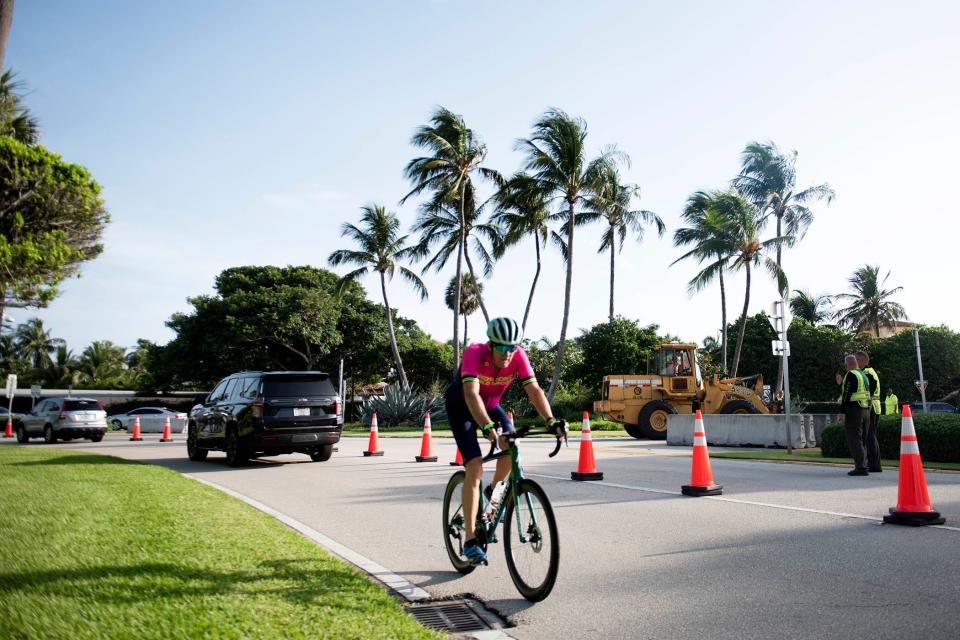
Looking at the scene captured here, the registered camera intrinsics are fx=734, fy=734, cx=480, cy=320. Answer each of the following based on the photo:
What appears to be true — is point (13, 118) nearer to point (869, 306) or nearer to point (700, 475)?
point (700, 475)

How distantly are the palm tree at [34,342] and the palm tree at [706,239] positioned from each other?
227ft

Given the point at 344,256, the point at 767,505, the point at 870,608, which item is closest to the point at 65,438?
the point at 344,256

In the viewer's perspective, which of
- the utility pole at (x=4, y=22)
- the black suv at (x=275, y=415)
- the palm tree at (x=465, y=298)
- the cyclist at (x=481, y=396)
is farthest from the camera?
the palm tree at (x=465, y=298)

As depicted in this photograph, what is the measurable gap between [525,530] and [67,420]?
25.2 m

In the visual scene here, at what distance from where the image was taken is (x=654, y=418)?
2361 centimetres

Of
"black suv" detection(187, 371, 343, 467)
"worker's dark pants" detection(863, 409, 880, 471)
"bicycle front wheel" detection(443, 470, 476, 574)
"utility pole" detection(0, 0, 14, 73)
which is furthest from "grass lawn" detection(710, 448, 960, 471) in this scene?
"utility pole" detection(0, 0, 14, 73)

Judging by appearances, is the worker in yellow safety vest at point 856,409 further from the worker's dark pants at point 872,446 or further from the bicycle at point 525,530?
the bicycle at point 525,530

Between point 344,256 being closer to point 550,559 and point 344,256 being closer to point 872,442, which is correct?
point 872,442

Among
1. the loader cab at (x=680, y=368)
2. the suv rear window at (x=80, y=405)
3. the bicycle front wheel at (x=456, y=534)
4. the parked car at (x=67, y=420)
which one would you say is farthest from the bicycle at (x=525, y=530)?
the suv rear window at (x=80, y=405)

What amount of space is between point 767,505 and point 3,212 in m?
22.7

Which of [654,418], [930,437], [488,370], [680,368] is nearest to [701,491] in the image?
[488,370]

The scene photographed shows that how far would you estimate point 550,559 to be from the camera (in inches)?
173

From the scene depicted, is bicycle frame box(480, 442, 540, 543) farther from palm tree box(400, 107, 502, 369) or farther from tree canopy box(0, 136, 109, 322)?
palm tree box(400, 107, 502, 369)

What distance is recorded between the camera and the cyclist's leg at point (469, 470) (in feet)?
16.2
